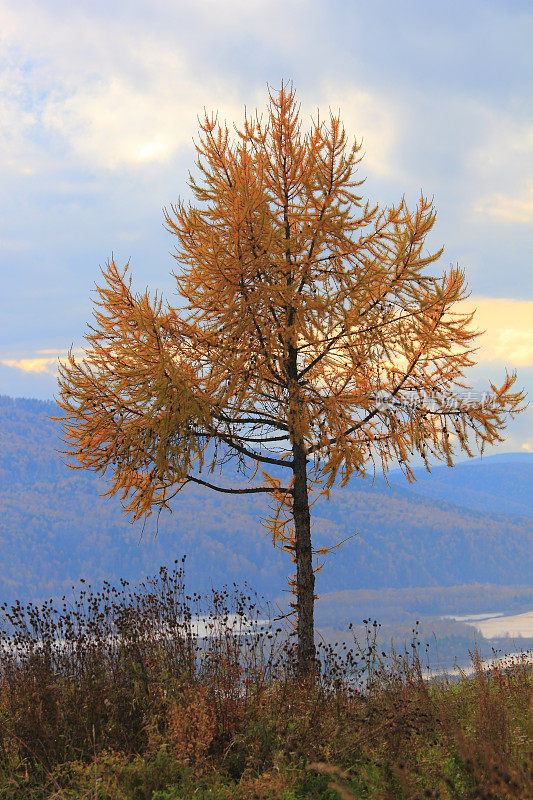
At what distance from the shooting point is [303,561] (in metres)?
9.73

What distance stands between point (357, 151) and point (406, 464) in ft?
15.0

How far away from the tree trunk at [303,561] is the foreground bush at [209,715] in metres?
1.00

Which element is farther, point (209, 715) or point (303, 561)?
point (303, 561)

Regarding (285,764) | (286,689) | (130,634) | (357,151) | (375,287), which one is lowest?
(285,764)

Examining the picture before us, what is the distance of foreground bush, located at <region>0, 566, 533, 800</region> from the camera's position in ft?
17.2

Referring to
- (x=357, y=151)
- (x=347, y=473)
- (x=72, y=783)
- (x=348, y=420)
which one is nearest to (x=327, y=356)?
(x=348, y=420)

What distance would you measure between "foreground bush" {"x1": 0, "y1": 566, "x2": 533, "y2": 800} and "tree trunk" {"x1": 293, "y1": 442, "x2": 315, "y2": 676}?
1001 mm

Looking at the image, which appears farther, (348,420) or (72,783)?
(348,420)

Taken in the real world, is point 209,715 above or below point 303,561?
below

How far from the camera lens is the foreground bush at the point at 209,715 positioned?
17.2 feet

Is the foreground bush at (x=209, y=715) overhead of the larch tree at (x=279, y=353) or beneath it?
beneath

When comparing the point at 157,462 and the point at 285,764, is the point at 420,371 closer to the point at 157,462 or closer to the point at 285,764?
the point at 157,462

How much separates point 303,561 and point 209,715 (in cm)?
389

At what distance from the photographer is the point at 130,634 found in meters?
7.52
